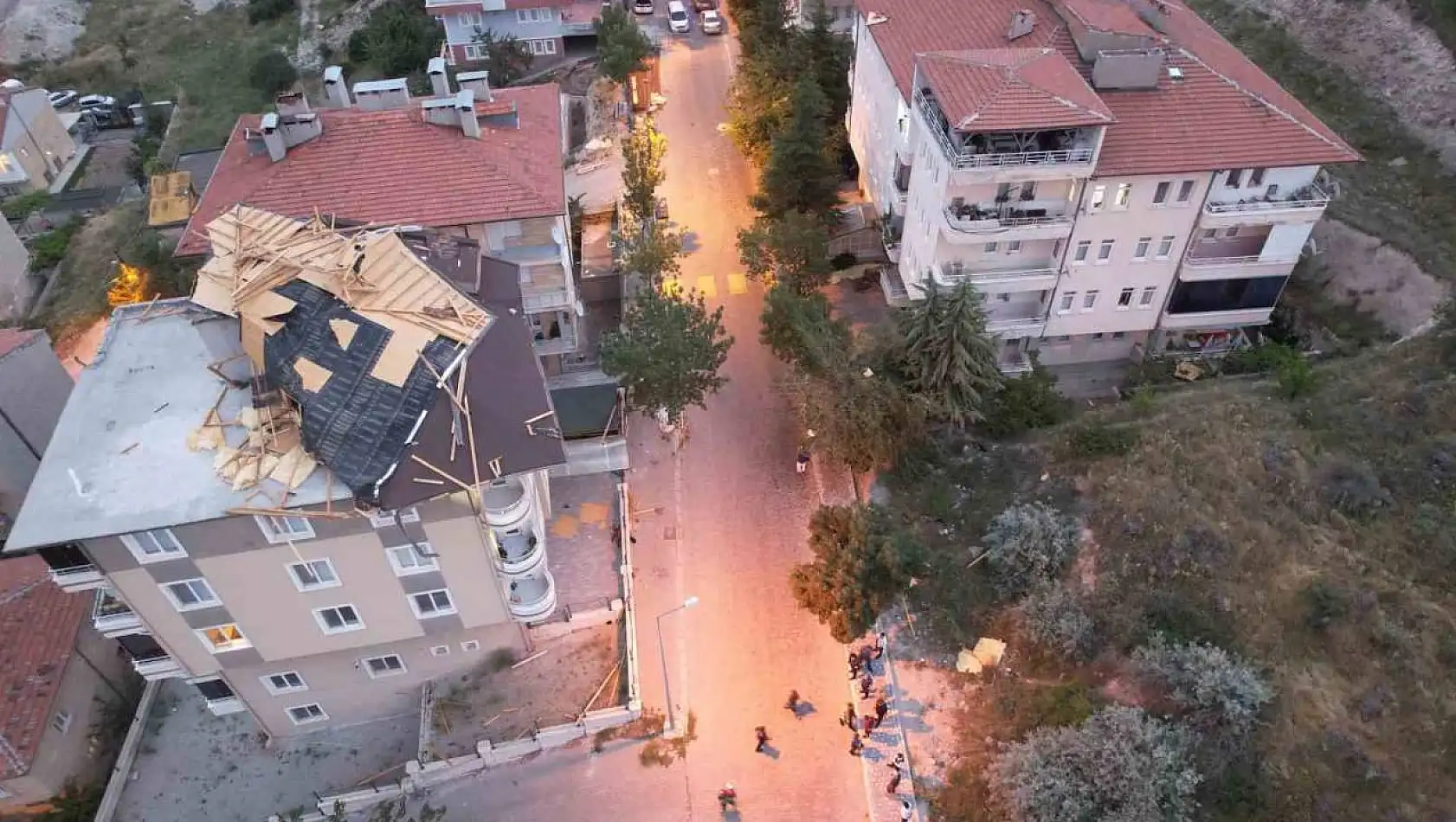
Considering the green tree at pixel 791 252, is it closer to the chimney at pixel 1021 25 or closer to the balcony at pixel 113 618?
the chimney at pixel 1021 25

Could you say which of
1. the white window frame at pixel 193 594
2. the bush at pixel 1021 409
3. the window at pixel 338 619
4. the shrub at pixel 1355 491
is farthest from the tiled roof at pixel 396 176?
the shrub at pixel 1355 491

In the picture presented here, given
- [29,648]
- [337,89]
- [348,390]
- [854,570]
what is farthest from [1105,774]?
[337,89]

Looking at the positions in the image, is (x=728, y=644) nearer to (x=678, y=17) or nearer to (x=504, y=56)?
(x=504, y=56)

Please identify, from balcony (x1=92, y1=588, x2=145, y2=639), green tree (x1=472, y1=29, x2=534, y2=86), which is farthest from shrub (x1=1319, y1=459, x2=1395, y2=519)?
green tree (x1=472, y1=29, x2=534, y2=86)

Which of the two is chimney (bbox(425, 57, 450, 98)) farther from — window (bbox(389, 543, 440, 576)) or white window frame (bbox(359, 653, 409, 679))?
white window frame (bbox(359, 653, 409, 679))

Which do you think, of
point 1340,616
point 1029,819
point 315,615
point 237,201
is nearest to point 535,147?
point 237,201

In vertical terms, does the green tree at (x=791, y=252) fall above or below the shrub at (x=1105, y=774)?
above
